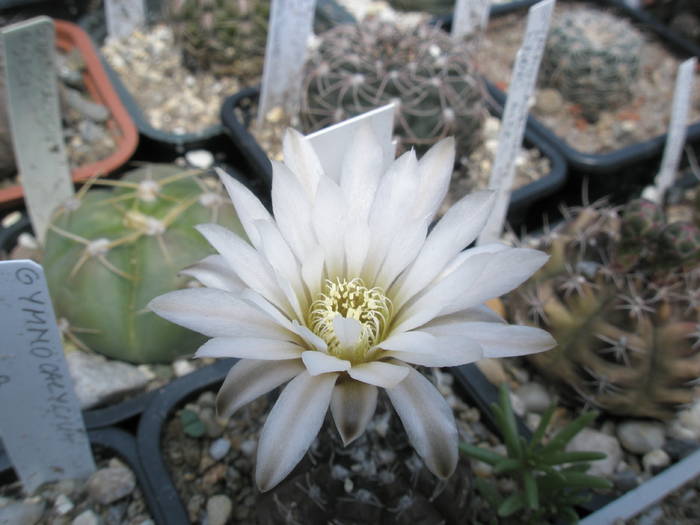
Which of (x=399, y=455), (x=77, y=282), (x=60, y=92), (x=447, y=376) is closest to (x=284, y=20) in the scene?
(x=60, y=92)

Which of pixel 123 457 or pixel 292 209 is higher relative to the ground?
pixel 292 209

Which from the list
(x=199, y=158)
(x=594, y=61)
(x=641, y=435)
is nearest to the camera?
(x=641, y=435)

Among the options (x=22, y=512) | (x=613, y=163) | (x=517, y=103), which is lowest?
(x=22, y=512)

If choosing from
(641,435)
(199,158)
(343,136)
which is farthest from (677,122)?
(199,158)

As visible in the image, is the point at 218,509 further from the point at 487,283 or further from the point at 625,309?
the point at 625,309

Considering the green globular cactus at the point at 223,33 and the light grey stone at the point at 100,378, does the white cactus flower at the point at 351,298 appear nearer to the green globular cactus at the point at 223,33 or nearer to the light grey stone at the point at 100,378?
the light grey stone at the point at 100,378

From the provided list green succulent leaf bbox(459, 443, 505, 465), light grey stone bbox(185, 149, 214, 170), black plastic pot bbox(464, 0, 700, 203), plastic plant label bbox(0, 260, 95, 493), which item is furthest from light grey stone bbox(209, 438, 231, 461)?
black plastic pot bbox(464, 0, 700, 203)

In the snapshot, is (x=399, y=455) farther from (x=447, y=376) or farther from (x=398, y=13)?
(x=398, y=13)
